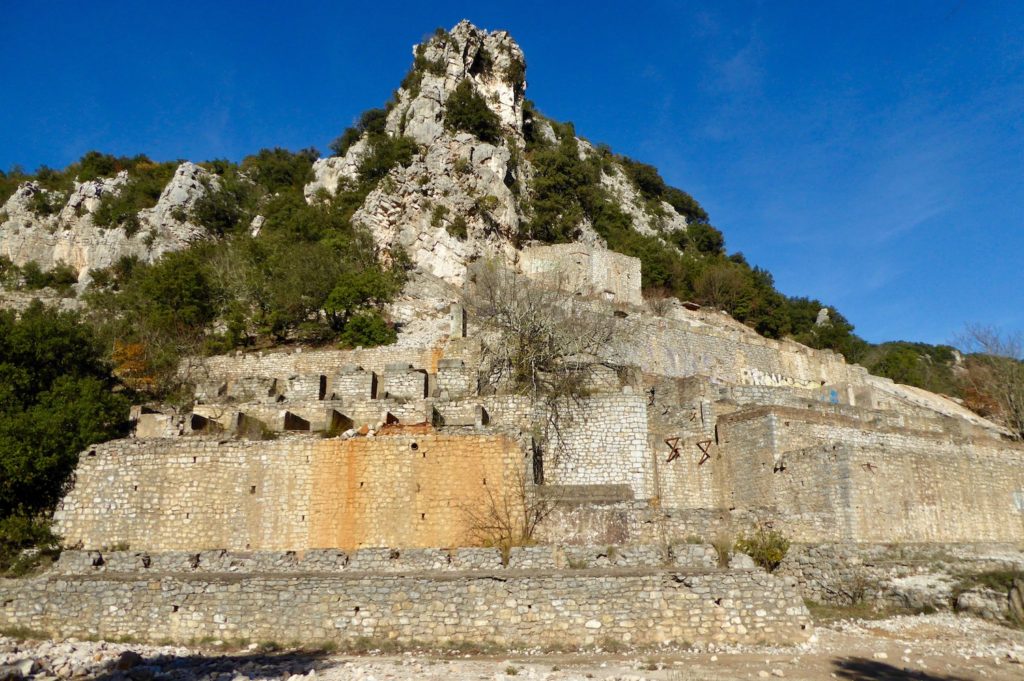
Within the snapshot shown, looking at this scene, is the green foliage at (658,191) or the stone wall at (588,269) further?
the green foliage at (658,191)

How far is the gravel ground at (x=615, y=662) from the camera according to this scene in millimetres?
10477

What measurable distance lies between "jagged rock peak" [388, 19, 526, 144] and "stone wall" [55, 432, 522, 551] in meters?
34.7

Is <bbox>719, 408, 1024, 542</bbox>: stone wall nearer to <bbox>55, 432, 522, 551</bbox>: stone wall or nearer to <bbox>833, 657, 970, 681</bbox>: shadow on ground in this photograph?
<bbox>833, 657, 970, 681</bbox>: shadow on ground

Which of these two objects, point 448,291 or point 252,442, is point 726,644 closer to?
point 252,442

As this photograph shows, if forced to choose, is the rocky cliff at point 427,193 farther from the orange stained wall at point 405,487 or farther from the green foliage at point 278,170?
the orange stained wall at point 405,487

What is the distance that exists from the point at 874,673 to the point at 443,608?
669 cm

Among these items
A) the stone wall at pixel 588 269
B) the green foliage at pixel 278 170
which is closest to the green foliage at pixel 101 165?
the green foliage at pixel 278 170

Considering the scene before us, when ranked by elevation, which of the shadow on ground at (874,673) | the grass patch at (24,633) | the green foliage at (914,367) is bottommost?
the grass patch at (24,633)

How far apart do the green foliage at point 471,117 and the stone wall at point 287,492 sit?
104ft

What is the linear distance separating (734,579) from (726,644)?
1.05 meters

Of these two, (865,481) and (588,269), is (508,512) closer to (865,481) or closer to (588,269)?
(865,481)

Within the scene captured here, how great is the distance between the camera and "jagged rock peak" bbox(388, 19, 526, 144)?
4878 centimetres

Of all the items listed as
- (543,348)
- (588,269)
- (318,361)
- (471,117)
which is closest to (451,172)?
(471,117)

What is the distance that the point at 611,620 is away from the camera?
12.0 m
